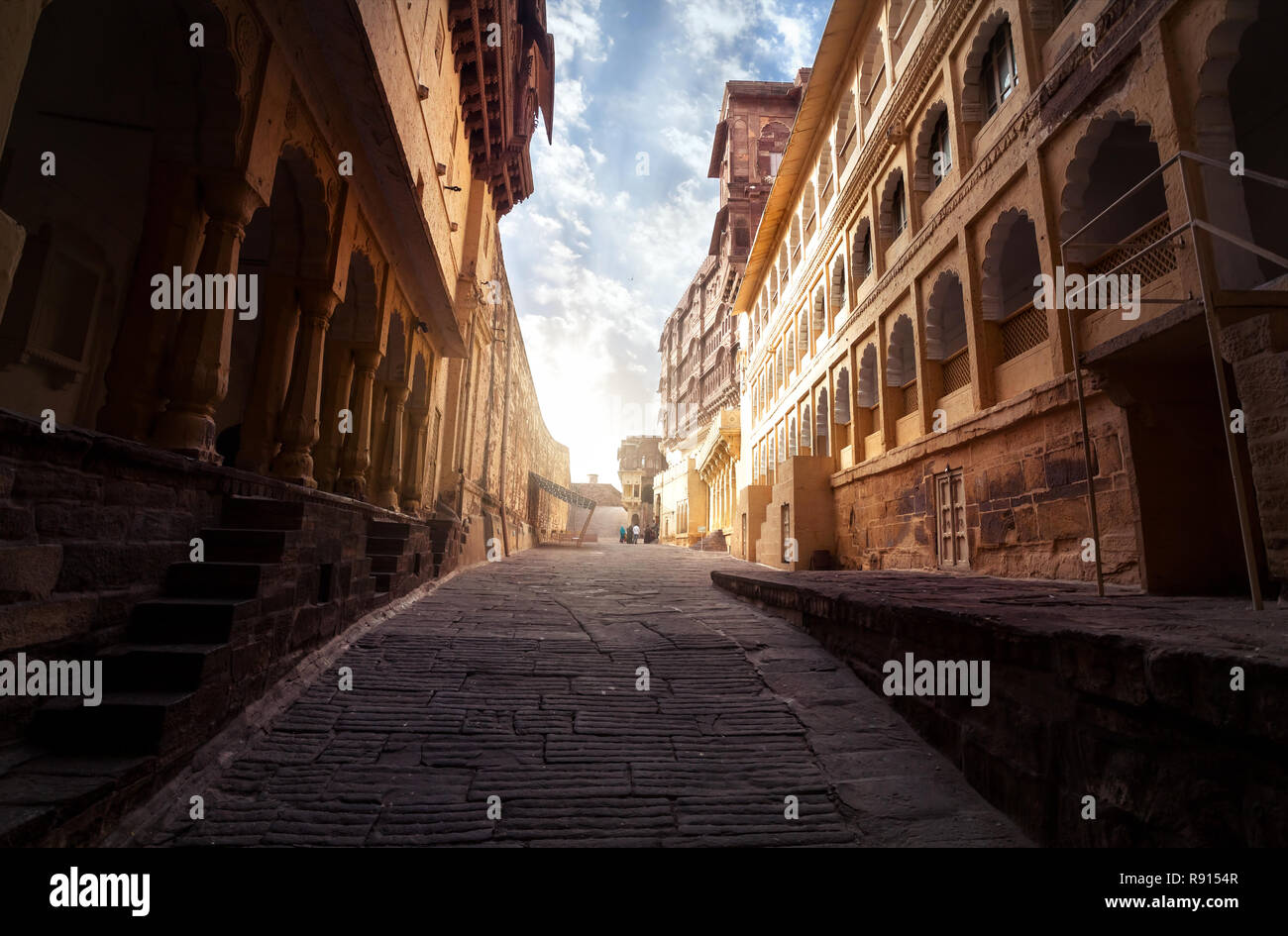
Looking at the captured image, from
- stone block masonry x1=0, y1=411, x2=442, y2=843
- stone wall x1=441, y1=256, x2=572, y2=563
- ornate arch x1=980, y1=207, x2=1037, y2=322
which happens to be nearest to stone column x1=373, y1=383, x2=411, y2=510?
stone wall x1=441, y1=256, x2=572, y2=563

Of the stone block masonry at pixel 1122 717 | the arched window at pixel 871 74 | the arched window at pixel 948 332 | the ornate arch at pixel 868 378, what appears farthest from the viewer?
the ornate arch at pixel 868 378

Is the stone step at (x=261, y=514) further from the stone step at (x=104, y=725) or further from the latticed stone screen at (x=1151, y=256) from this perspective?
the latticed stone screen at (x=1151, y=256)

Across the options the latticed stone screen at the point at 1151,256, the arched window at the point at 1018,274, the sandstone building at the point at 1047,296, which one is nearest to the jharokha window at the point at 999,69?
the sandstone building at the point at 1047,296

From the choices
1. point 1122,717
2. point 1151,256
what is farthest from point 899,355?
point 1122,717

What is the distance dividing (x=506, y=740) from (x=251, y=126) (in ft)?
17.1

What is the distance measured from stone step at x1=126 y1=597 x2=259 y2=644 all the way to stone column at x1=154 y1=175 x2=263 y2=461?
1.58 metres

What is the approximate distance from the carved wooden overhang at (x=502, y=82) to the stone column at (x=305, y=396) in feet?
24.8

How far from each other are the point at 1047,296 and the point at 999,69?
4.28 metres

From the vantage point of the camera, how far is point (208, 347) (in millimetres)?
4492

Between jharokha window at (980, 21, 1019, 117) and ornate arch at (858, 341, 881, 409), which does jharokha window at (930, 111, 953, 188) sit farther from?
ornate arch at (858, 341, 881, 409)

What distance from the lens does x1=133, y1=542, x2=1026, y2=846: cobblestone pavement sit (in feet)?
7.96

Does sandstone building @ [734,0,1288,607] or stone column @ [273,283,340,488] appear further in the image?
stone column @ [273,283,340,488]

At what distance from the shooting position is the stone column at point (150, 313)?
4227 millimetres

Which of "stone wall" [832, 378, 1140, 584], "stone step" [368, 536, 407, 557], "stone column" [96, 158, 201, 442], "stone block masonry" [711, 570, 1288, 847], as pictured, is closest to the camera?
"stone block masonry" [711, 570, 1288, 847]
